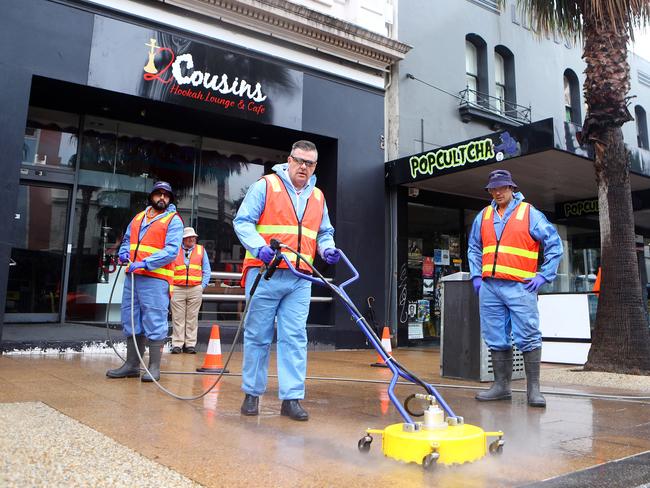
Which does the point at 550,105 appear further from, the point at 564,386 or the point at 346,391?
the point at 346,391

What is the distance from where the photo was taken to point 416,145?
1366 centimetres

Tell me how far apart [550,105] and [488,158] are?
773 centimetres

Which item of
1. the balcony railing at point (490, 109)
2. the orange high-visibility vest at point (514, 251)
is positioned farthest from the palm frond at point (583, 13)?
the balcony railing at point (490, 109)

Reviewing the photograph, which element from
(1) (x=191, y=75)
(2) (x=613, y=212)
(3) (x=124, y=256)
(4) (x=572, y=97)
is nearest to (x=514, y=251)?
(2) (x=613, y=212)

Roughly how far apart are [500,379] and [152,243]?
3.92 metres

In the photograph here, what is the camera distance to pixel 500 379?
5465 mm

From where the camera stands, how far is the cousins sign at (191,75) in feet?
31.8

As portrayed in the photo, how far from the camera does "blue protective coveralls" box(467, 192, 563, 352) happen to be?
17.2ft

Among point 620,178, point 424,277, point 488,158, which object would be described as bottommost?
point 424,277

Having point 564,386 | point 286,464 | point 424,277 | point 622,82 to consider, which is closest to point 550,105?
point 424,277

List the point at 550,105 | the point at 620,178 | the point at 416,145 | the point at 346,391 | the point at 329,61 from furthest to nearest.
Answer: the point at 550,105 < the point at 416,145 < the point at 329,61 < the point at 620,178 < the point at 346,391

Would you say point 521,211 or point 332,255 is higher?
point 521,211

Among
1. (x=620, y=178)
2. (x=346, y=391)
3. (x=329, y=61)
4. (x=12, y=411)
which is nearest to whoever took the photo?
(x=12, y=411)

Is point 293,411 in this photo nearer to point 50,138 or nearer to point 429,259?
point 50,138
